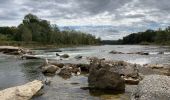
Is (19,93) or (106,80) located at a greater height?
(106,80)

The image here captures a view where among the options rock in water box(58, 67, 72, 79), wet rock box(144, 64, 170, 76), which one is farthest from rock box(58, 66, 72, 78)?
wet rock box(144, 64, 170, 76)

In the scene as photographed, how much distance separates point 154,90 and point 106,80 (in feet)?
40.5

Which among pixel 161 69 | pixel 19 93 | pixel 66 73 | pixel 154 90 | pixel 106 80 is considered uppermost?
pixel 154 90

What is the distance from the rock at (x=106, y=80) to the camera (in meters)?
27.8

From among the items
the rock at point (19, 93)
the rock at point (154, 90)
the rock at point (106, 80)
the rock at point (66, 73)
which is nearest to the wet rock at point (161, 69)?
the rock at point (66, 73)

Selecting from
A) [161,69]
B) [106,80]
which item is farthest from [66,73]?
[161,69]

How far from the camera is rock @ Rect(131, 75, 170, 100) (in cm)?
1520

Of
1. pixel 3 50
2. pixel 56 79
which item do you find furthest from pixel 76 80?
pixel 3 50

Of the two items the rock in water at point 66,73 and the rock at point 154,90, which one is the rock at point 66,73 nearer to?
the rock in water at point 66,73

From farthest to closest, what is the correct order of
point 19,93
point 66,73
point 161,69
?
1. point 161,69
2. point 66,73
3. point 19,93

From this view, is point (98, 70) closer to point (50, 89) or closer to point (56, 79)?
→ point (50, 89)

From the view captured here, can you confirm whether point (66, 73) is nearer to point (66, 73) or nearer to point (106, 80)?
point (66, 73)

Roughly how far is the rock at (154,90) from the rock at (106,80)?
984 cm

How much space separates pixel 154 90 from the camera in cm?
1580
